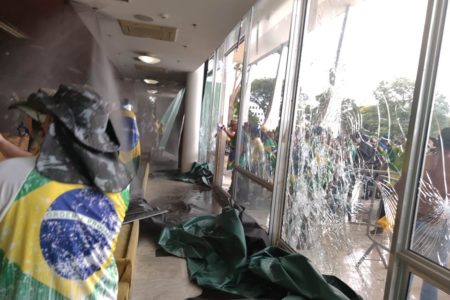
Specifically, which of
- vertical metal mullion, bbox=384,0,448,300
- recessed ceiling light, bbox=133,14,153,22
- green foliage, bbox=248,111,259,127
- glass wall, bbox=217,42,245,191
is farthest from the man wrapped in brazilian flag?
glass wall, bbox=217,42,245,191

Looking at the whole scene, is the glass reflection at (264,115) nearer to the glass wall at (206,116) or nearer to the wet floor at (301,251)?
the wet floor at (301,251)

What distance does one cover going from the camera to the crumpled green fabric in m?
1.83

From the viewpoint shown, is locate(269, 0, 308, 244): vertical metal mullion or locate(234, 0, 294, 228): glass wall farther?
locate(234, 0, 294, 228): glass wall

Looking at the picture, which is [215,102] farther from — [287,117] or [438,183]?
[438,183]

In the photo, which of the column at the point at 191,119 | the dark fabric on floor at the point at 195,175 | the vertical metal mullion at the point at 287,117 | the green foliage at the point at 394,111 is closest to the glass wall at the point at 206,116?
the column at the point at 191,119

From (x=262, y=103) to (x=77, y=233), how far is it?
108 inches

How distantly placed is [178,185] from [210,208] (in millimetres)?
1375

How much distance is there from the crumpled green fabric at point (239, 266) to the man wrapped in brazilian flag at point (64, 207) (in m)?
1.33

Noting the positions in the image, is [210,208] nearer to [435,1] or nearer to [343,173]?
[343,173]

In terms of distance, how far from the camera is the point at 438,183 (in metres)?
1.30

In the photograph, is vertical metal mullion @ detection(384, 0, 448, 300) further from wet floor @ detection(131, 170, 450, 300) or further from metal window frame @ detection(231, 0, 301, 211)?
metal window frame @ detection(231, 0, 301, 211)

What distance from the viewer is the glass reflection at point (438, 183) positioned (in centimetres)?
127

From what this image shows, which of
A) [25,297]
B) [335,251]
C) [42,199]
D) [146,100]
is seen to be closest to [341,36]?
[335,251]

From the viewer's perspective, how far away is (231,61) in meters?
4.85
